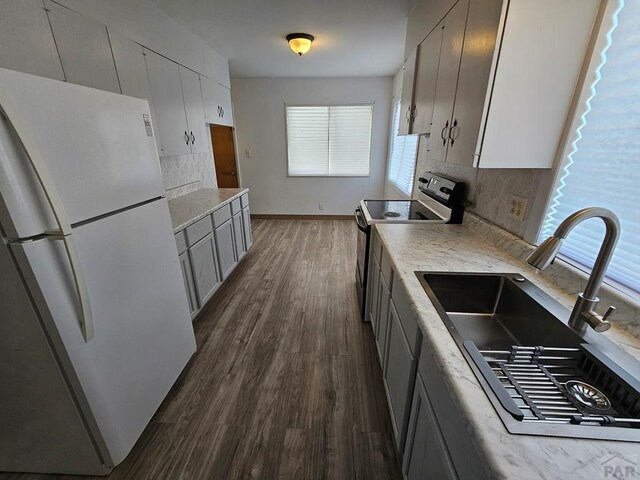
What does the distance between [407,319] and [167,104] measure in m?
2.69

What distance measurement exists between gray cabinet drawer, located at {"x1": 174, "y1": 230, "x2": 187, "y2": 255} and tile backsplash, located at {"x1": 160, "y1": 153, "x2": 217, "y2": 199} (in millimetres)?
961

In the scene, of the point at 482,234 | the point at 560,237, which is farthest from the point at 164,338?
the point at 482,234

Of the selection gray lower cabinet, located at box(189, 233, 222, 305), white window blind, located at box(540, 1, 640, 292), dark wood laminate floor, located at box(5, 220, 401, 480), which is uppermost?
white window blind, located at box(540, 1, 640, 292)

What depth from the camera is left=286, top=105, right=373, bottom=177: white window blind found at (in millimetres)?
4945

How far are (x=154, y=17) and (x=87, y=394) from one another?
111 inches

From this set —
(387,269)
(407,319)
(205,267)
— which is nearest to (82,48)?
(205,267)

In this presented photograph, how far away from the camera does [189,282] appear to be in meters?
2.24

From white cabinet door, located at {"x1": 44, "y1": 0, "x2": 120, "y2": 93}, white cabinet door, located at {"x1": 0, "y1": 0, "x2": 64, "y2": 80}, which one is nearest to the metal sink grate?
white cabinet door, located at {"x1": 0, "y1": 0, "x2": 64, "y2": 80}

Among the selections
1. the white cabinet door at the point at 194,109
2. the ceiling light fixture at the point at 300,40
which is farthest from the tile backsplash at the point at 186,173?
the ceiling light fixture at the point at 300,40

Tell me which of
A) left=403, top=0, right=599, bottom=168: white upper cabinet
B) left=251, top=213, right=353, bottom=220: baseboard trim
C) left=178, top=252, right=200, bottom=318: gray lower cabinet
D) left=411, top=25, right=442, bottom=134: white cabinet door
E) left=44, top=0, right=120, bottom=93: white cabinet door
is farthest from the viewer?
left=251, top=213, right=353, bottom=220: baseboard trim

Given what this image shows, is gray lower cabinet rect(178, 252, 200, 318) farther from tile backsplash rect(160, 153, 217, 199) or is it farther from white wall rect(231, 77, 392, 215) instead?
white wall rect(231, 77, 392, 215)

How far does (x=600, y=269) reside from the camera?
81cm

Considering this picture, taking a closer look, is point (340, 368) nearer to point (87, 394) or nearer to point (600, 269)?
point (87, 394)

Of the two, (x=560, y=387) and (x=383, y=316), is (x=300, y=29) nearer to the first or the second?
(x=383, y=316)
